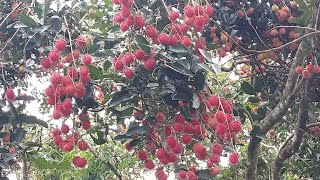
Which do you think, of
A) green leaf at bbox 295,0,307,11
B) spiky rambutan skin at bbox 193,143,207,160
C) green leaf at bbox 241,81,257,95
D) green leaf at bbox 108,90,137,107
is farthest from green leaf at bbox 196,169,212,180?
green leaf at bbox 295,0,307,11

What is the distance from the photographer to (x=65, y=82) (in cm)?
157

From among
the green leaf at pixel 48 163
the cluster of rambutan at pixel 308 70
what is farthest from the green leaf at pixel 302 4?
the green leaf at pixel 48 163

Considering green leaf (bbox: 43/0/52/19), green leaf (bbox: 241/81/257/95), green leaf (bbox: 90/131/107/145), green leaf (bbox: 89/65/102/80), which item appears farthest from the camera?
green leaf (bbox: 241/81/257/95)

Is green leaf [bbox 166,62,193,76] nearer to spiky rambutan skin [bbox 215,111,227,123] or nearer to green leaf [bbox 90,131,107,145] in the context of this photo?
spiky rambutan skin [bbox 215,111,227,123]

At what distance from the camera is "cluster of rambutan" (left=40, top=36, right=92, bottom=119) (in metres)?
1.57

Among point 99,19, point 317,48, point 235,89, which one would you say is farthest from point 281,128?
point 99,19

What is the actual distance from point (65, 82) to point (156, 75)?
0.33 m

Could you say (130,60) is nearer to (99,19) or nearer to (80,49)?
(80,49)

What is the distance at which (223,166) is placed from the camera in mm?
3242

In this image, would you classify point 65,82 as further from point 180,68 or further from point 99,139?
point 99,139

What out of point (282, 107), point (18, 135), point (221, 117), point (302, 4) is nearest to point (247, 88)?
point (282, 107)

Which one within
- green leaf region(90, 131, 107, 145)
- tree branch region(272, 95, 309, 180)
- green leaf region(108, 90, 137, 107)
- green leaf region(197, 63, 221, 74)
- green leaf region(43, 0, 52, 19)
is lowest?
tree branch region(272, 95, 309, 180)

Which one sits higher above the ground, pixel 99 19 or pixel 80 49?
pixel 99 19

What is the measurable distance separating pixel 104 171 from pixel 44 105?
1.90 feet
